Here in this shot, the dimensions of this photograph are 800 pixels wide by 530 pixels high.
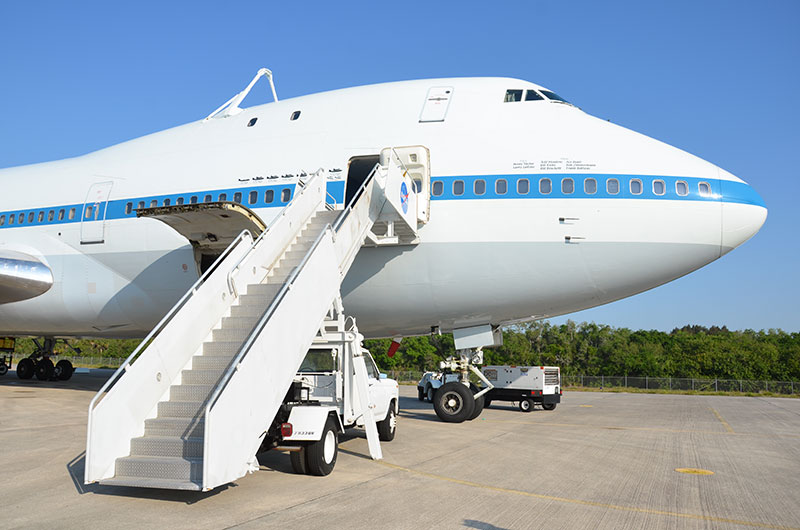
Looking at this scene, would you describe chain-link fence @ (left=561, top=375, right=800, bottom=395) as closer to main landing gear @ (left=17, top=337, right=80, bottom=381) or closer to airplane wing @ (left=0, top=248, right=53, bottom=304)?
main landing gear @ (left=17, top=337, right=80, bottom=381)

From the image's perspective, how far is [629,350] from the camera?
2306 inches

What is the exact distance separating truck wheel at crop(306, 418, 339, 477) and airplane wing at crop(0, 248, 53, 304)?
1147 centimetres

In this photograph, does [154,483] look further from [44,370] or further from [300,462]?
[44,370]

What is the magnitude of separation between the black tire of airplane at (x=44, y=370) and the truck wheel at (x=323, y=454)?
2032 cm

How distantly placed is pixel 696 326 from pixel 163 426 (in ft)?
537

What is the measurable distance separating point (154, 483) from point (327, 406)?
8.67 feet

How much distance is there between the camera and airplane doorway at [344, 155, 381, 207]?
12594 mm

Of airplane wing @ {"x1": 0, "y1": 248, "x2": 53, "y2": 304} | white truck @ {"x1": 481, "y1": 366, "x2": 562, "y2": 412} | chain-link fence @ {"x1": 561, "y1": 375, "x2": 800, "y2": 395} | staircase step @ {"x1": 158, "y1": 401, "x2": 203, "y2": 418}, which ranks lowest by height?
chain-link fence @ {"x1": 561, "y1": 375, "x2": 800, "y2": 395}

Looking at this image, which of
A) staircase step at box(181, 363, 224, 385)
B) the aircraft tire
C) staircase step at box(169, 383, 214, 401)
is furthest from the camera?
the aircraft tire

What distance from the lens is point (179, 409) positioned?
678cm

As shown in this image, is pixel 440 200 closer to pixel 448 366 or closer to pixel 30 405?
pixel 448 366

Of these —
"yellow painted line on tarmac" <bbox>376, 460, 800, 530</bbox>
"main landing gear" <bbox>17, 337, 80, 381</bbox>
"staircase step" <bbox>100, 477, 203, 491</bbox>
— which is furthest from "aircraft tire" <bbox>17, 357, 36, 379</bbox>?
"yellow painted line on tarmac" <bbox>376, 460, 800, 530</bbox>

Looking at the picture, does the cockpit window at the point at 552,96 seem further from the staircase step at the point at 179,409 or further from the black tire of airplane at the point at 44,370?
the black tire of airplane at the point at 44,370

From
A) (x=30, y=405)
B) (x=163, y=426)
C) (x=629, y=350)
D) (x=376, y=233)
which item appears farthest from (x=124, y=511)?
(x=629, y=350)
